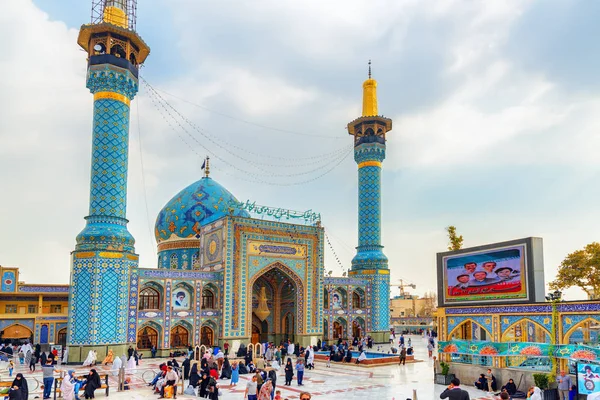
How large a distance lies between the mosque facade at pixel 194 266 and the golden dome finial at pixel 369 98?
5.49 ft

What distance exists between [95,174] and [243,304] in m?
9.85

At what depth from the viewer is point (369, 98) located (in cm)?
4028

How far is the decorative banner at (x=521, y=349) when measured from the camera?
1356cm

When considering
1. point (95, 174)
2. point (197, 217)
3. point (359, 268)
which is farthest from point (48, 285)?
point (359, 268)

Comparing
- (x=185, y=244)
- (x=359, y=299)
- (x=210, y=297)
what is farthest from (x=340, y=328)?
(x=185, y=244)

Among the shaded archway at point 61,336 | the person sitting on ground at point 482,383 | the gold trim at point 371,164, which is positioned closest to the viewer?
the person sitting on ground at point 482,383

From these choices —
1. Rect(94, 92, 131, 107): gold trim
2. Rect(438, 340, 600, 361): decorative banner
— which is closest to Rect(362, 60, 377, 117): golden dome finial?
Rect(94, 92, 131, 107): gold trim

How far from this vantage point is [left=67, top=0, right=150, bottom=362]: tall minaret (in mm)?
24062

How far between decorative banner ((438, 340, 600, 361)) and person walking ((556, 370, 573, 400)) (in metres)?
0.57

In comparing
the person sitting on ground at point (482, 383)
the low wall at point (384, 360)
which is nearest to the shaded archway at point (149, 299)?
the low wall at point (384, 360)

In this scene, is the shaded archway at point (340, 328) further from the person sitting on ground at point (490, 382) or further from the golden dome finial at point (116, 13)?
the golden dome finial at point (116, 13)

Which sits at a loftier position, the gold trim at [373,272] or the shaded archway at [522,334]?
the gold trim at [373,272]

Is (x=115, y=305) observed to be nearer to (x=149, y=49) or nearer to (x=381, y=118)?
(x=149, y=49)

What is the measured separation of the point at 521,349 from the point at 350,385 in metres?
5.33
